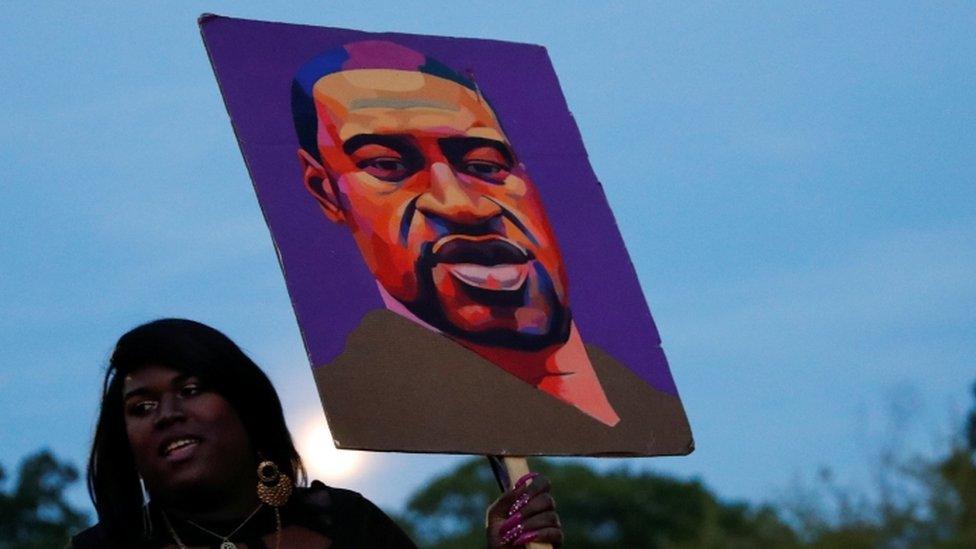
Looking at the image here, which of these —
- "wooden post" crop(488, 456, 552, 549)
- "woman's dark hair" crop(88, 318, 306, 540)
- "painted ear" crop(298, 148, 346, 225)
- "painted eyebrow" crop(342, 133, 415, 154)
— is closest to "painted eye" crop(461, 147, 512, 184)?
"painted eyebrow" crop(342, 133, 415, 154)

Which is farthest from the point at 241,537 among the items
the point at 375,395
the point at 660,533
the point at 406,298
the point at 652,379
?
the point at 660,533

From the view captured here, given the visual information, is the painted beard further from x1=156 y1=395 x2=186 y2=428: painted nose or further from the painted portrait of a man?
x1=156 y1=395 x2=186 y2=428: painted nose

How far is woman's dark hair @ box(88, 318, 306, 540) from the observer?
5.06m

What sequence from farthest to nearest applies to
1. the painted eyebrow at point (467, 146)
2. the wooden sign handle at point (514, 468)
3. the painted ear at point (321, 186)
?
the painted eyebrow at point (467, 146), the painted ear at point (321, 186), the wooden sign handle at point (514, 468)

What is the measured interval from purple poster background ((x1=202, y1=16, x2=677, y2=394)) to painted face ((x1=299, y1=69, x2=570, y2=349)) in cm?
6

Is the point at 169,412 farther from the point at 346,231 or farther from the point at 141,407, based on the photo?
the point at 346,231

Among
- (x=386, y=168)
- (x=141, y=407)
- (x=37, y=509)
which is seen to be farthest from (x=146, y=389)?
(x=37, y=509)

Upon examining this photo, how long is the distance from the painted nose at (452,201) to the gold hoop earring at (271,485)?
3.04 feet

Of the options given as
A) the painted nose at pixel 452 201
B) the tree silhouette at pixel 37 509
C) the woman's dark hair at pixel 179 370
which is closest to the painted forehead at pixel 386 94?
the painted nose at pixel 452 201

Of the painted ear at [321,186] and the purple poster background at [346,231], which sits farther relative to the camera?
the painted ear at [321,186]

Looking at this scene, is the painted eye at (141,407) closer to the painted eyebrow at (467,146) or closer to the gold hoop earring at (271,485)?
the gold hoop earring at (271,485)

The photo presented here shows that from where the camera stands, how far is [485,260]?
19.1 feet

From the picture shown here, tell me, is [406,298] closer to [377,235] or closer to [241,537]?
[377,235]

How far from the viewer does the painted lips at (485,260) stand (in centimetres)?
575
